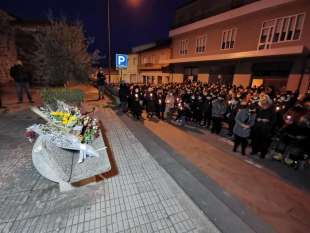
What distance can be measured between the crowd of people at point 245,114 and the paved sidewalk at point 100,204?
11.2ft

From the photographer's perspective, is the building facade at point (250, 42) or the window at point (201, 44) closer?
the building facade at point (250, 42)

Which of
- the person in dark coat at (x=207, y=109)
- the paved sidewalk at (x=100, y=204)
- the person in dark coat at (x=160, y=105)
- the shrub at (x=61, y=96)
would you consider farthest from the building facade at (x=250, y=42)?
the shrub at (x=61, y=96)

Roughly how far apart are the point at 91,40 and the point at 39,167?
32.7 ft

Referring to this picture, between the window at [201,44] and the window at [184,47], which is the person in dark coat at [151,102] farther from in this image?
the window at [184,47]

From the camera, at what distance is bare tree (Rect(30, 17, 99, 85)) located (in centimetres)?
866

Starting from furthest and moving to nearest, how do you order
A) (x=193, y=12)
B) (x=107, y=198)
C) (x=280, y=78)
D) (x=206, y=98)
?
1. (x=193, y=12)
2. (x=280, y=78)
3. (x=206, y=98)
4. (x=107, y=198)

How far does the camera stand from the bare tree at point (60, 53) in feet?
28.4

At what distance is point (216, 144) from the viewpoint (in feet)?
19.6

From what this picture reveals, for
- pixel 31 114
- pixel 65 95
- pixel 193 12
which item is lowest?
pixel 31 114

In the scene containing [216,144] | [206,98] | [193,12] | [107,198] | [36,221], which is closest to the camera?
[36,221]

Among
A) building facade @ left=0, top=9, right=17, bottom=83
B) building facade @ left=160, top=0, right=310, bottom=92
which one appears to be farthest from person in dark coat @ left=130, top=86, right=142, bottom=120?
building facade @ left=0, top=9, right=17, bottom=83

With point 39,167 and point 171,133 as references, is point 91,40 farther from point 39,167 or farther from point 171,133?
point 39,167

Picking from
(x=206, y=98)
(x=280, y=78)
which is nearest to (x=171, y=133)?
(x=206, y=98)

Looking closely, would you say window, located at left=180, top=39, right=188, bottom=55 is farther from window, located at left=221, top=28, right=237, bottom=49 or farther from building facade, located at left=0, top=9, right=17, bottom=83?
building facade, located at left=0, top=9, right=17, bottom=83
